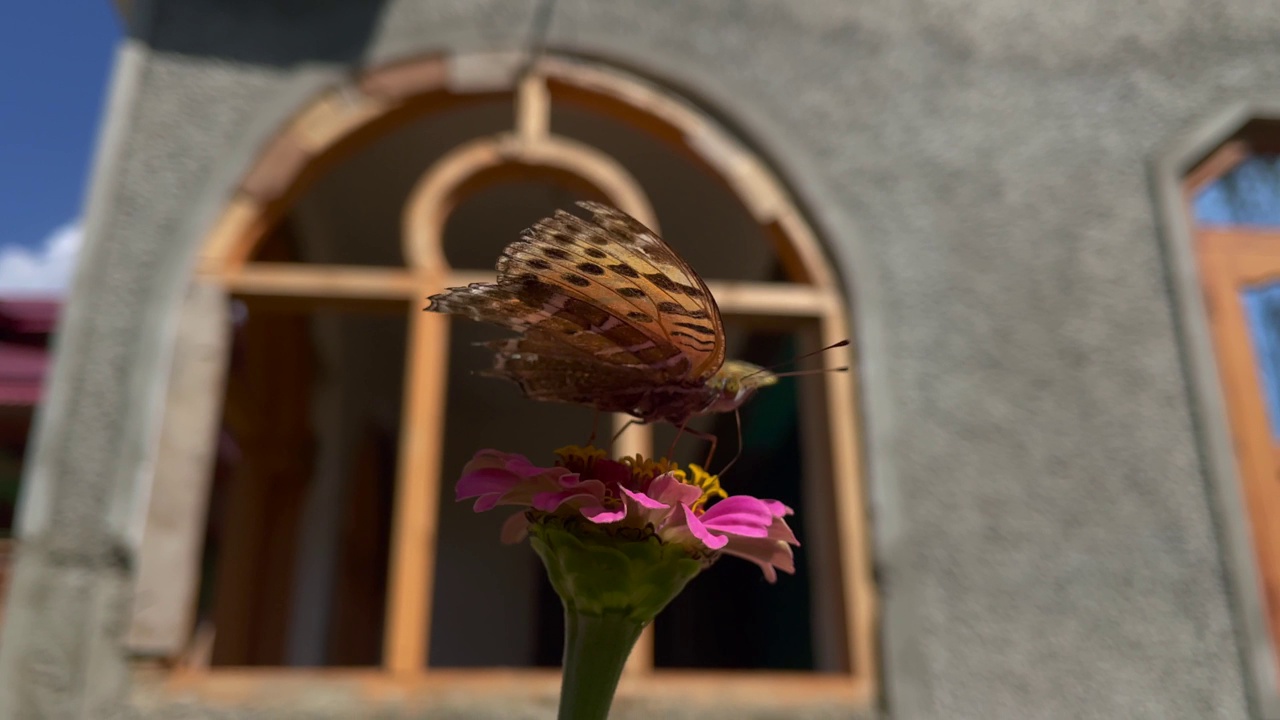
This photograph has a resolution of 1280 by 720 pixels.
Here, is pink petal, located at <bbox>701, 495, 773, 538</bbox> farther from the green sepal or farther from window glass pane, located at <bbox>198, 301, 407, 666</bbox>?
window glass pane, located at <bbox>198, 301, 407, 666</bbox>

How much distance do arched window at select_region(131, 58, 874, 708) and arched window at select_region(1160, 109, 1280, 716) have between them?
1.16 m

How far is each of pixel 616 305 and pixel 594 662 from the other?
0.30m

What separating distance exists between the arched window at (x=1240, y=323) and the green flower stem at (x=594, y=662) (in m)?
2.80

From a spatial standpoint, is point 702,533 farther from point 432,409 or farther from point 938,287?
point 938,287

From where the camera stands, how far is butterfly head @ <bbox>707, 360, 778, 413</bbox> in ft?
2.67

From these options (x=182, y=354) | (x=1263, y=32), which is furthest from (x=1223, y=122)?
(x=182, y=354)

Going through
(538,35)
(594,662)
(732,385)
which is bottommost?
(594,662)

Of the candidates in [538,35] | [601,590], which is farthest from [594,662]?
[538,35]

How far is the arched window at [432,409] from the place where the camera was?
2816 mm

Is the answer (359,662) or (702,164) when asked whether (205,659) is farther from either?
(702,164)

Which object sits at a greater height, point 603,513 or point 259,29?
point 259,29

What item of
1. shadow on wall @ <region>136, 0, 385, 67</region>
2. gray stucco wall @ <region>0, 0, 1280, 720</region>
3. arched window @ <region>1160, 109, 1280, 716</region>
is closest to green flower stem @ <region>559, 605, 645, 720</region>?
gray stucco wall @ <region>0, 0, 1280, 720</region>

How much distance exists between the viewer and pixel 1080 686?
2.72 meters

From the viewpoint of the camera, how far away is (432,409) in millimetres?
2988
